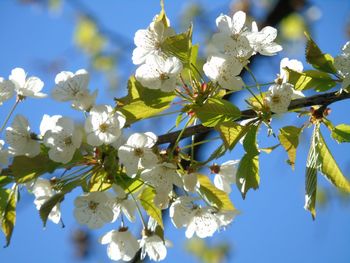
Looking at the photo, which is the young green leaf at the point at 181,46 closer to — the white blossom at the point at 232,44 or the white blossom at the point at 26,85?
the white blossom at the point at 232,44

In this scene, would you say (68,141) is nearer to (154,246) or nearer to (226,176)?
(154,246)

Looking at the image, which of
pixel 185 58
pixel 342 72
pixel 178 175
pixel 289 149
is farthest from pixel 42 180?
pixel 342 72

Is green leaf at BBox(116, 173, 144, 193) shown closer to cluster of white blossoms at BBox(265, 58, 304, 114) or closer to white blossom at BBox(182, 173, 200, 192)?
white blossom at BBox(182, 173, 200, 192)

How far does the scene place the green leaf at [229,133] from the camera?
4.99 ft

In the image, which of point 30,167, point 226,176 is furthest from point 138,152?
point 226,176

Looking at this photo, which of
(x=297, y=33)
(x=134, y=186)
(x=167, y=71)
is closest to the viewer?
(x=167, y=71)

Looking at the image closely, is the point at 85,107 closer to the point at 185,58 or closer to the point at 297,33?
the point at 185,58

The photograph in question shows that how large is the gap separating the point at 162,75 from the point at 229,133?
292 millimetres

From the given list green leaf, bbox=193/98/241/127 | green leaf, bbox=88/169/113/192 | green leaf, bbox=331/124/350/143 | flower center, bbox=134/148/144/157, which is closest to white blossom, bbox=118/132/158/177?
flower center, bbox=134/148/144/157

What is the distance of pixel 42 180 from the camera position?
1.85 metres

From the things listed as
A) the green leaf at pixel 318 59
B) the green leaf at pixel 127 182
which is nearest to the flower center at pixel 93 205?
the green leaf at pixel 127 182

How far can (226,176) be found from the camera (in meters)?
2.03

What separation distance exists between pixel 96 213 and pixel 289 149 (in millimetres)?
704

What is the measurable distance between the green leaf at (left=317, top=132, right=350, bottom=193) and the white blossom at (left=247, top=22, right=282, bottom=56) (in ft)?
1.31
